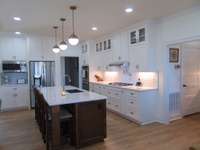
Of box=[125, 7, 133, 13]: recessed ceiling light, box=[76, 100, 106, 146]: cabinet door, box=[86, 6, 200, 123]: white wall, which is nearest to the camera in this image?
box=[76, 100, 106, 146]: cabinet door

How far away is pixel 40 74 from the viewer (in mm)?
6348

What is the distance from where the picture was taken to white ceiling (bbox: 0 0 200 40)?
321cm

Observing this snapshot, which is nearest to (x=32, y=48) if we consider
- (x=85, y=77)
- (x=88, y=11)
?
(x=85, y=77)

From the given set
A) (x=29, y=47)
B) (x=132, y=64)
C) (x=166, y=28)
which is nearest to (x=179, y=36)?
(x=166, y=28)

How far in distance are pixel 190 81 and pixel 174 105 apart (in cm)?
102

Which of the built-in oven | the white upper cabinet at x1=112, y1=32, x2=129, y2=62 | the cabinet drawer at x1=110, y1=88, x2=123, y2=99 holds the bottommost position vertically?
the cabinet drawer at x1=110, y1=88, x2=123, y2=99

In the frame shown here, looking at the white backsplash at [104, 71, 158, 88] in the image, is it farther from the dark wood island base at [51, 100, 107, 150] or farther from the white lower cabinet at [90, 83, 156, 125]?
the dark wood island base at [51, 100, 107, 150]

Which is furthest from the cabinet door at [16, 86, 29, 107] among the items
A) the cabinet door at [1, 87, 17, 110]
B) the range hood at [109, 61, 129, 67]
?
the range hood at [109, 61, 129, 67]

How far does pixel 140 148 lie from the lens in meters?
3.08

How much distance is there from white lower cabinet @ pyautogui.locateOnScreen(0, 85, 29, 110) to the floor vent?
201 inches

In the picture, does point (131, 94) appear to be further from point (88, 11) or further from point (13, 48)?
point (13, 48)

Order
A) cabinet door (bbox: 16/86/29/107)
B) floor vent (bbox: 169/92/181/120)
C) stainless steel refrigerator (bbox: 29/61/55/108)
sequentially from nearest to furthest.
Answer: floor vent (bbox: 169/92/181/120)
cabinet door (bbox: 16/86/29/107)
stainless steel refrigerator (bbox: 29/61/55/108)

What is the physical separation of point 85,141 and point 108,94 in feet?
8.63

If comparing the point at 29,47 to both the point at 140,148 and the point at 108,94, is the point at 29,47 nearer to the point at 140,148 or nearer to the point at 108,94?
the point at 108,94
